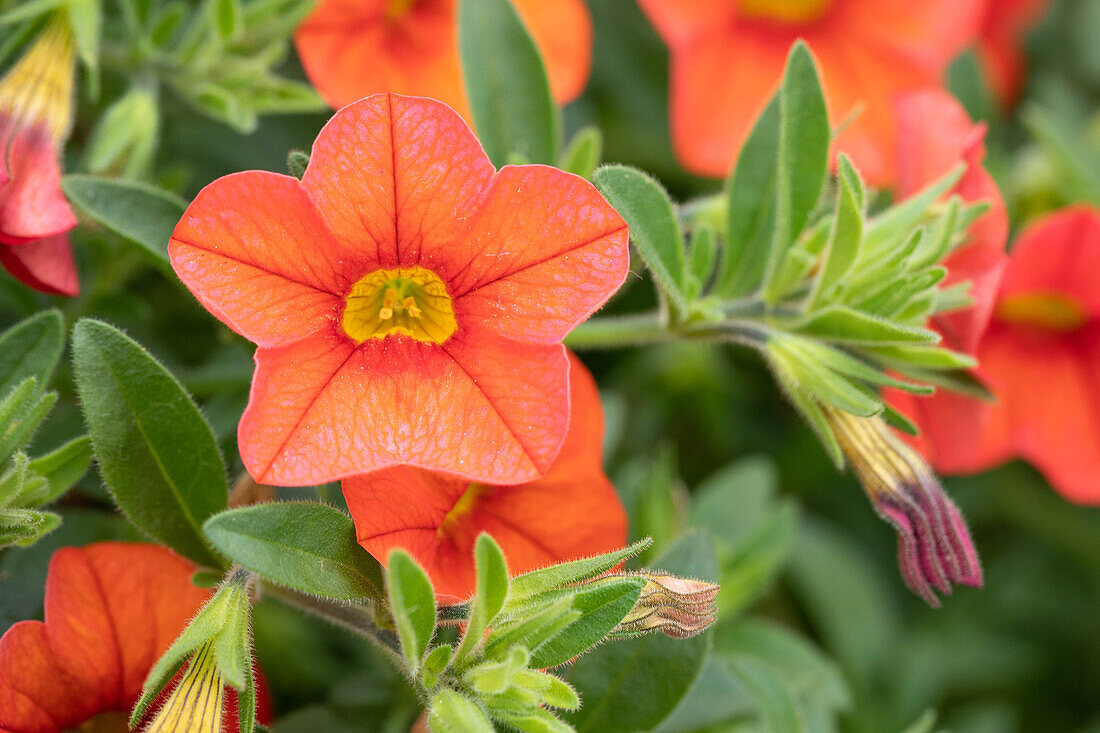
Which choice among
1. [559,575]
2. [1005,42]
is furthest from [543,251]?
[1005,42]

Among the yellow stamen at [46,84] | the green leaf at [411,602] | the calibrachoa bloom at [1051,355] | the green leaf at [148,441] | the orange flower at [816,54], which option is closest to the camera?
the green leaf at [411,602]

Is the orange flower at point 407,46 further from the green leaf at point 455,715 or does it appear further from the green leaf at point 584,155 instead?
the green leaf at point 455,715

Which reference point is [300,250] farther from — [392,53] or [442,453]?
[392,53]

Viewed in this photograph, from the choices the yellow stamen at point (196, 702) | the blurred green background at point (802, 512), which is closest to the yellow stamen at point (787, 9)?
the blurred green background at point (802, 512)

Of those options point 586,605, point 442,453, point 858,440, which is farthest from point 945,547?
point 442,453

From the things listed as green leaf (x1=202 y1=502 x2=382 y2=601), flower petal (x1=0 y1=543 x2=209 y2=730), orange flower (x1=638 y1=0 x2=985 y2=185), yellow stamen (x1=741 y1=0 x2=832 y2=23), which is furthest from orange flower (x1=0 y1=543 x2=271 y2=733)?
yellow stamen (x1=741 y1=0 x2=832 y2=23)
